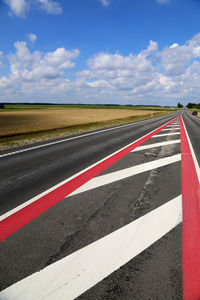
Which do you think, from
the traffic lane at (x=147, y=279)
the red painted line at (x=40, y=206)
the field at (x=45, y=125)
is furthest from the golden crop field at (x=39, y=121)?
the traffic lane at (x=147, y=279)

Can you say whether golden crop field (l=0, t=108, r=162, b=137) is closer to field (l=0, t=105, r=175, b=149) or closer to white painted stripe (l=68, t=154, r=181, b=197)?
field (l=0, t=105, r=175, b=149)

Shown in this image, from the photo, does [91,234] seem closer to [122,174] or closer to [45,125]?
[122,174]

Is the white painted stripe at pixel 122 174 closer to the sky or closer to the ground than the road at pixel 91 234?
closer to the sky

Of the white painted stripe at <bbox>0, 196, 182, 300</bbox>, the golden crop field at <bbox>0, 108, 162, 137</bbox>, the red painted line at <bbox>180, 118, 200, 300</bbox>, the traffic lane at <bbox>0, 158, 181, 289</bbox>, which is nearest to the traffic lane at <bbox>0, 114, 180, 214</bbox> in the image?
the traffic lane at <bbox>0, 158, 181, 289</bbox>

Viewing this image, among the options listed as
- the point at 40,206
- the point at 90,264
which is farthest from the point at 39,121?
the point at 90,264

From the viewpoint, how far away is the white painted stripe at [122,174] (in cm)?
420

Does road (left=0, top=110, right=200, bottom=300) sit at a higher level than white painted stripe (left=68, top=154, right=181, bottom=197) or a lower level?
lower

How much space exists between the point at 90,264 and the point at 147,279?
598 millimetres

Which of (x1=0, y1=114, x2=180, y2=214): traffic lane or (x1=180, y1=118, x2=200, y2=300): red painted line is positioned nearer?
(x1=180, y1=118, x2=200, y2=300): red painted line

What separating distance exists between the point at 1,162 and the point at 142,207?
4.85 meters

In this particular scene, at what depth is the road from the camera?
71.0 inches

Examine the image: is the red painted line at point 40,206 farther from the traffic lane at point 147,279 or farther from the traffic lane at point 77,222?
the traffic lane at point 147,279

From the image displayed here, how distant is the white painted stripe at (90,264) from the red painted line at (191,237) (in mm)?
221

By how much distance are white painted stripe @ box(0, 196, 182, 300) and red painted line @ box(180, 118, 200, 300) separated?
0.22 metres
